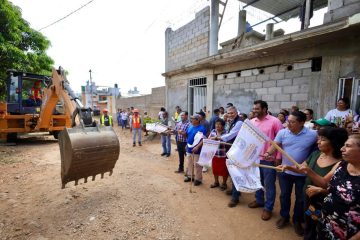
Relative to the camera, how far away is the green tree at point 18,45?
838cm

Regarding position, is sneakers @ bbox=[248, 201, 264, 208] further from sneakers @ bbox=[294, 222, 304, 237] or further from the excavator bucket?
the excavator bucket

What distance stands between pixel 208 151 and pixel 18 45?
34.8 feet

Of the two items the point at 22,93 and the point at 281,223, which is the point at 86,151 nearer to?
the point at 281,223

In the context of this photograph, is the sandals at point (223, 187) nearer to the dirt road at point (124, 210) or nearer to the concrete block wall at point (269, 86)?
the dirt road at point (124, 210)

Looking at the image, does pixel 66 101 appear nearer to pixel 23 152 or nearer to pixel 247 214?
pixel 247 214

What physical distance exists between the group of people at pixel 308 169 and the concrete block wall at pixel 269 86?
0.80 m

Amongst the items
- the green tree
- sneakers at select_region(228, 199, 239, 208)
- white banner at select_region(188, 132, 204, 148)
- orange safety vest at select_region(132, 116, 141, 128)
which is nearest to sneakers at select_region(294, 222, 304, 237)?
sneakers at select_region(228, 199, 239, 208)

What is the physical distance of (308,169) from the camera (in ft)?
6.37

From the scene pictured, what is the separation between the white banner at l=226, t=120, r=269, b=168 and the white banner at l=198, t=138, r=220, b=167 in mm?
1237

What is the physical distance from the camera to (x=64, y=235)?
2830 mm

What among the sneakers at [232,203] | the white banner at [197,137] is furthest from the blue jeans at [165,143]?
the sneakers at [232,203]

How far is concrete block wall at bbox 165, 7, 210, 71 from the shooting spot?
8.58 meters

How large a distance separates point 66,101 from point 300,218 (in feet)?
14.9

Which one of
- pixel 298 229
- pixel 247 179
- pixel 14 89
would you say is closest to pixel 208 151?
pixel 247 179
